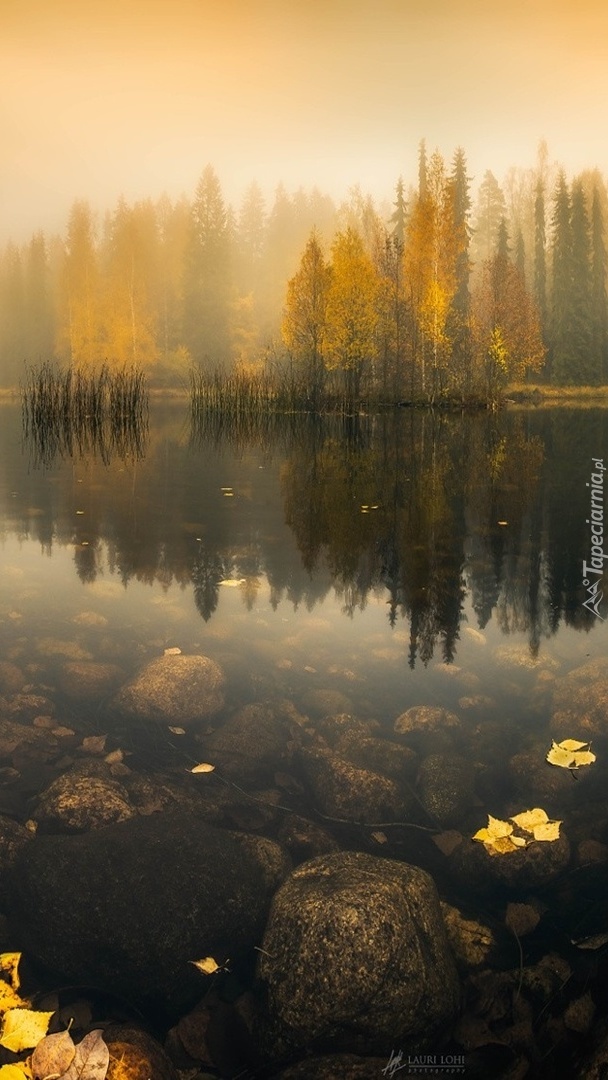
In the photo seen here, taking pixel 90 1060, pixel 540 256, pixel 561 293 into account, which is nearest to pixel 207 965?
pixel 90 1060

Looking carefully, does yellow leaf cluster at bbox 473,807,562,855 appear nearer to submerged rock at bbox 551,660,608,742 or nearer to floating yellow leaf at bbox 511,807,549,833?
floating yellow leaf at bbox 511,807,549,833

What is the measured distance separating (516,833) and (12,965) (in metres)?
2.16

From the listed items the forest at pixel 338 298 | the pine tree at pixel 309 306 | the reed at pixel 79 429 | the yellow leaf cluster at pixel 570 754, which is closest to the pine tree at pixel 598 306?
the forest at pixel 338 298

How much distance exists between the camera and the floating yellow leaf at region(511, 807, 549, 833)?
3.49 metres

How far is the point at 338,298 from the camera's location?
34.8m

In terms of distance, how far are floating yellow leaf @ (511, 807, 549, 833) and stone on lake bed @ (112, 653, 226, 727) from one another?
1.86 meters

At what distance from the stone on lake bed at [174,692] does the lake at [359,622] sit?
100 mm

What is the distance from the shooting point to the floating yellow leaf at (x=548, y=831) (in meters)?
3.37

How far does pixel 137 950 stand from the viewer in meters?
2.80

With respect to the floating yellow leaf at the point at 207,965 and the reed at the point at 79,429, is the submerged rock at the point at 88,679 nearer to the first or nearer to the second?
the floating yellow leaf at the point at 207,965

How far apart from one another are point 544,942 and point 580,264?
208 feet

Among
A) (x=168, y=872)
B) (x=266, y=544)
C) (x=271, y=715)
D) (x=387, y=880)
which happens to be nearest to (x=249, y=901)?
(x=168, y=872)

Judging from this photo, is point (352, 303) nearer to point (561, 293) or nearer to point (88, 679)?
point (561, 293)

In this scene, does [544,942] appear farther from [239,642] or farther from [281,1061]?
[239,642]
